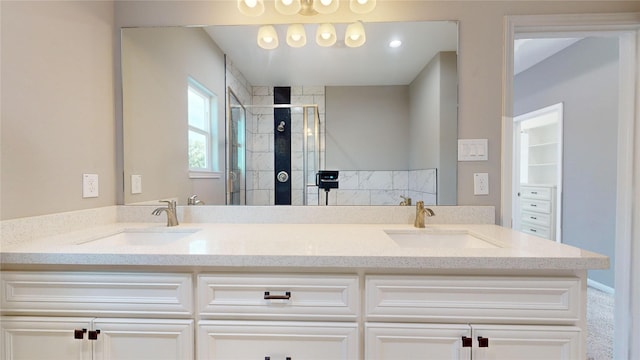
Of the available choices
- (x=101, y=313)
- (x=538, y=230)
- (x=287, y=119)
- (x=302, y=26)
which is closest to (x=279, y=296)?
(x=101, y=313)

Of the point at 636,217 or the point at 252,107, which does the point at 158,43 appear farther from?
the point at 636,217

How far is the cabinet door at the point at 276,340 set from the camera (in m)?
0.92

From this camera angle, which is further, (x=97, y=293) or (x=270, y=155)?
(x=270, y=155)

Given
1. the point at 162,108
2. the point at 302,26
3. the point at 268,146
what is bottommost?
the point at 268,146

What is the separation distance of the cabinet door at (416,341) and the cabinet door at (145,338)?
2.01 feet

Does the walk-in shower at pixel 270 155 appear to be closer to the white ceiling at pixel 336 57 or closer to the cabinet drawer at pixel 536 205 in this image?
the white ceiling at pixel 336 57

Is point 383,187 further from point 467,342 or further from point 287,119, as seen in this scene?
point 467,342

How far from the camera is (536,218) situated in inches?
157

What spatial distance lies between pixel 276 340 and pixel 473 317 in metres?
0.65

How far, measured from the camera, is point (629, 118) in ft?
4.84

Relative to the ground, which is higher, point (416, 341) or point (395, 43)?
point (395, 43)

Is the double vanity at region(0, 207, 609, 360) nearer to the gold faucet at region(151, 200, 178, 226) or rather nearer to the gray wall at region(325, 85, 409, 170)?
the gold faucet at region(151, 200, 178, 226)

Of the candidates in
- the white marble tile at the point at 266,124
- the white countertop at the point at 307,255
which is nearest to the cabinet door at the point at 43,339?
the white countertop at the point at 307,255

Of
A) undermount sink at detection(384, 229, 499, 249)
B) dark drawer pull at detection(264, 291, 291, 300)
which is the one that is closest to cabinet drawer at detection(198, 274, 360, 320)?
dark drawer pull at detection(264, 291, 291, 300)
